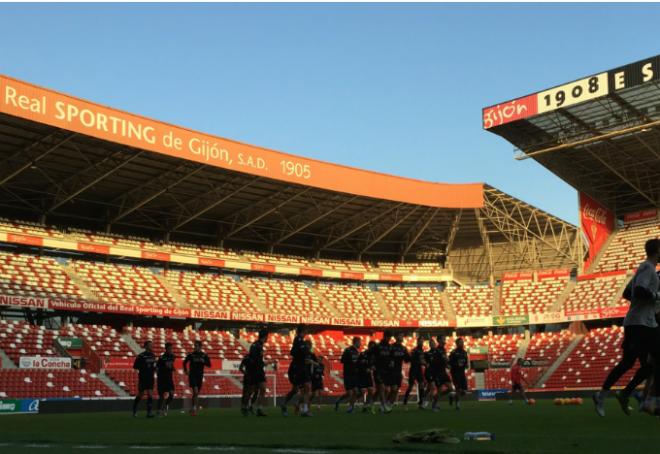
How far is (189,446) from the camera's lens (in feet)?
31.2

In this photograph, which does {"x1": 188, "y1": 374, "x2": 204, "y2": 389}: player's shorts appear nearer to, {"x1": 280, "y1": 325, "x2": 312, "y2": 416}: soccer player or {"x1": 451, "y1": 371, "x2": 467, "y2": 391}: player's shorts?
{"x1": 280, "y1": 325, "x2": 312, "y2": 416}: soccer player

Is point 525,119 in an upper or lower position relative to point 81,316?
upper

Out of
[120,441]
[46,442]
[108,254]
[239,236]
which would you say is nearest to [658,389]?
[120,441]

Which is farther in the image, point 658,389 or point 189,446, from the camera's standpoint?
point 658,389

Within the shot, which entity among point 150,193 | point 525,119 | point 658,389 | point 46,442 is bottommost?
point 46,442

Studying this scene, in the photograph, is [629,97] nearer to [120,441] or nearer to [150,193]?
[150,193]

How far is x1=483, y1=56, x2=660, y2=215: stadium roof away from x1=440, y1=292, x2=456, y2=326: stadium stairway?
1327cm

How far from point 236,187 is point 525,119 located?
17.2 m

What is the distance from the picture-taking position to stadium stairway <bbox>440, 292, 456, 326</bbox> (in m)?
58.8

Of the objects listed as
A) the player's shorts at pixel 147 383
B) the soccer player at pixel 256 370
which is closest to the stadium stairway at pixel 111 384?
the player's shorts at pixel 147 383

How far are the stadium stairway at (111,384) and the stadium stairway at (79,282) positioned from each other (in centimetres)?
612

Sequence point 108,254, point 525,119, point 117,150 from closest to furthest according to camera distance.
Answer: point 117,150, point 525,119, point 108,254

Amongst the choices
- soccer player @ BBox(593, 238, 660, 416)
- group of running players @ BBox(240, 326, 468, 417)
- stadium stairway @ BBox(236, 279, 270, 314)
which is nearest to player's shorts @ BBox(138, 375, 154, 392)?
group of running players @ BBox(240, 326, 468, 417)

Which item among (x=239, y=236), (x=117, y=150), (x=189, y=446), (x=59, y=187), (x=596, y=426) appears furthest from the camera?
(x=239, y=236)
